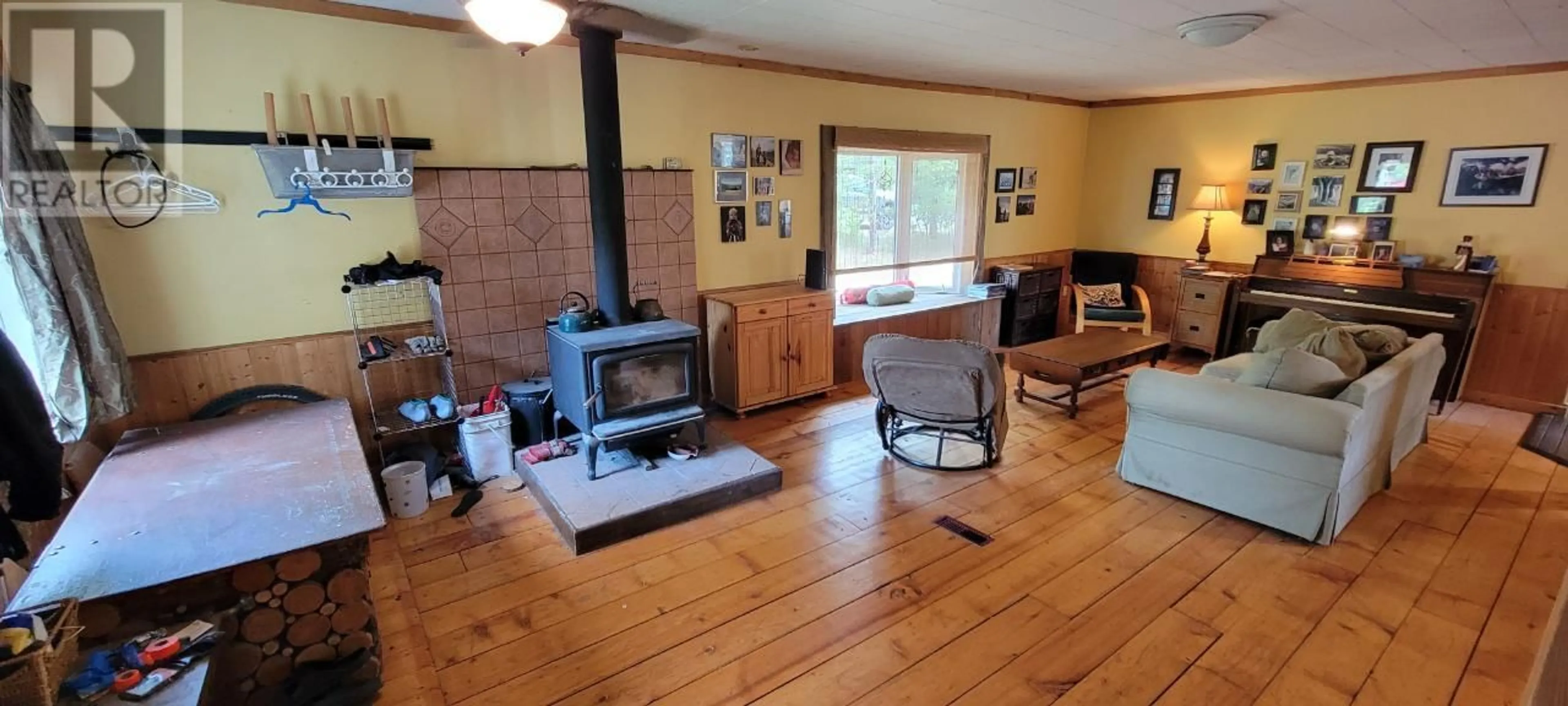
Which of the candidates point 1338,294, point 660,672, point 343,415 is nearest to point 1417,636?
point 660,672

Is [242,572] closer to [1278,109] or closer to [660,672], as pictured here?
[660,672]

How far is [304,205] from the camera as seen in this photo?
A: 3141mm

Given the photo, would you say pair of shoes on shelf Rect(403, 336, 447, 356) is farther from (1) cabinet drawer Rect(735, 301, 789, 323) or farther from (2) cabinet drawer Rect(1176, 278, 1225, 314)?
(2) cabinet drawer Rect(1176, 278, 1225, 314)

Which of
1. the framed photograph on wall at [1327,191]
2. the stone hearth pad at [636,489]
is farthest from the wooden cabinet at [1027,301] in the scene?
the stone hearth pad at [636,489]

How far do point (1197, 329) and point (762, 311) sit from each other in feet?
12.9

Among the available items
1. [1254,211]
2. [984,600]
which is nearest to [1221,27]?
[984,600]

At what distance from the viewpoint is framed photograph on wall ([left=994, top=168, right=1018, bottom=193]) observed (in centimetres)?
607

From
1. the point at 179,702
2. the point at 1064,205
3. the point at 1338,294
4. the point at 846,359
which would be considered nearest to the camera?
the point at 179,702

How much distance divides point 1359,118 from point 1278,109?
534 millimetres

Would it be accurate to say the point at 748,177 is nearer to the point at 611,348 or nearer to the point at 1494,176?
the point at 611,348

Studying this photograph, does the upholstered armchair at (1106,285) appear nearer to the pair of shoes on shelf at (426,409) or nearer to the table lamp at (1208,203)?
the table lamp at (1208,203)

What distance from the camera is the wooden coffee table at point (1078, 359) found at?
4.36m

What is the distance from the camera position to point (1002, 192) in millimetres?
6148

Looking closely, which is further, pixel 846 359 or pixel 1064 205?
pixel 1064 205
